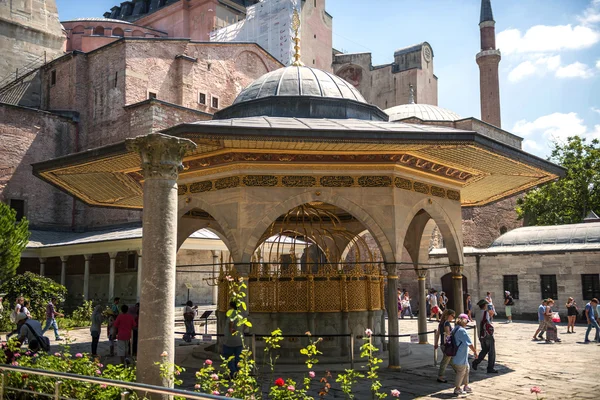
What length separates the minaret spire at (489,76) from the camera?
126ft

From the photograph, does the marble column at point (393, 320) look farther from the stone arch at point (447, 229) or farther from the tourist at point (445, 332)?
the stone arch at point (447, 229)

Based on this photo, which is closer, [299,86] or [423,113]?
[299,86]

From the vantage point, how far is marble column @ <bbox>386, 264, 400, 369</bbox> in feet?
30.2

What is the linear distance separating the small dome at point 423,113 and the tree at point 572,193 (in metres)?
5.83

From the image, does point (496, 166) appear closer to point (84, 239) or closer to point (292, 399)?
point (292, 399)

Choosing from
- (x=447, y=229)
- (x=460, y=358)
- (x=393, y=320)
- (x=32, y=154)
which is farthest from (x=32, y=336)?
(x=32, y=154)

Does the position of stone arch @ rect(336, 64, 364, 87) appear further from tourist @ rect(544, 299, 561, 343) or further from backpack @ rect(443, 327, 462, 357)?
backpack @ rect(443, 327, 462, 357)

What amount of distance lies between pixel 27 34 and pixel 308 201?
2727cm

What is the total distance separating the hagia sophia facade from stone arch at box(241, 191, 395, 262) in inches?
3.9

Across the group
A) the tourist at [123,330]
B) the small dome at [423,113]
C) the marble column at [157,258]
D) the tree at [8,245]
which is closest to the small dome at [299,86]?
Result: the tourist at [123,330]

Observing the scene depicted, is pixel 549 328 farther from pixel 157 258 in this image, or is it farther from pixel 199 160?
pixel 157 258

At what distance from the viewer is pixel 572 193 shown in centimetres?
2806

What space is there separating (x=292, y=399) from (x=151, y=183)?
243 cm

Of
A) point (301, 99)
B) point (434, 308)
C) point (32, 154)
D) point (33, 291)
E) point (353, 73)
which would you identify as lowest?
point (434, 308)
